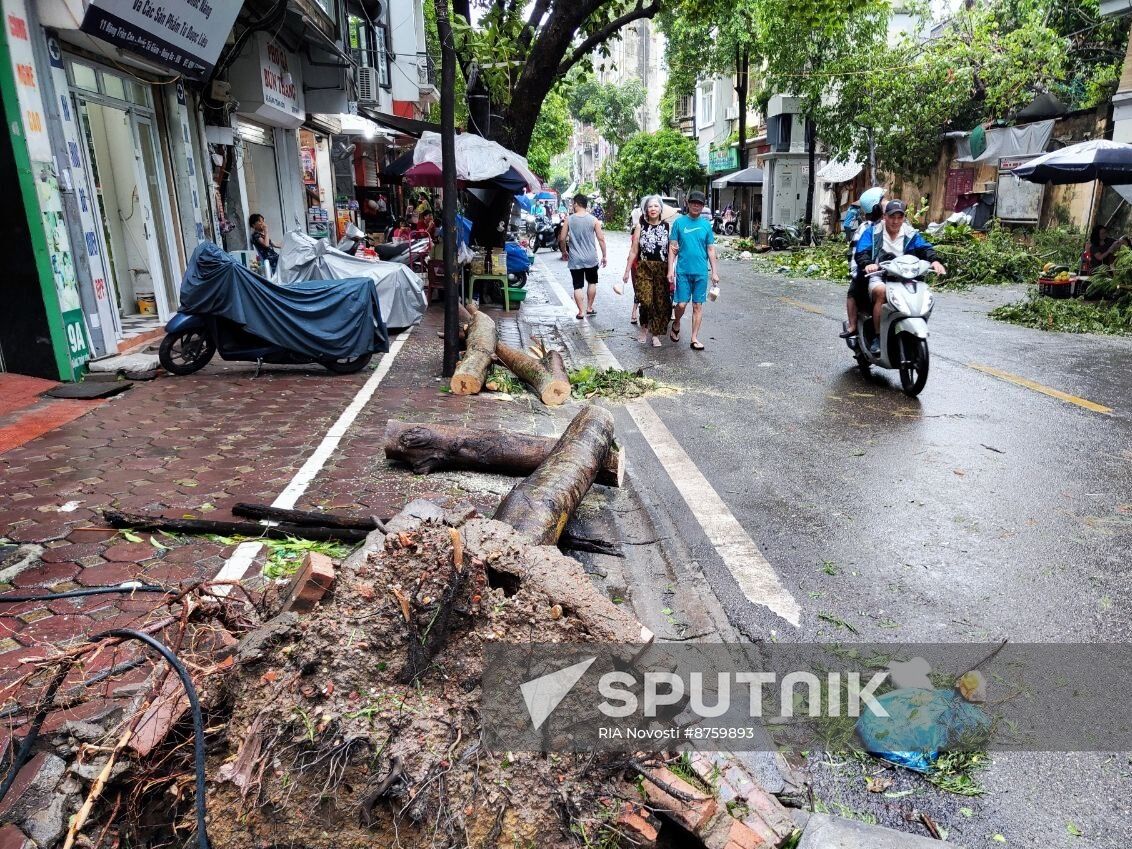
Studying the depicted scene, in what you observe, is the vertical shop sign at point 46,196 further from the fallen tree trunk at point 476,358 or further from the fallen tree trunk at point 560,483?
the fallen tree trunk at point 560,483

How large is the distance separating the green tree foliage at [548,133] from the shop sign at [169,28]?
120 ft

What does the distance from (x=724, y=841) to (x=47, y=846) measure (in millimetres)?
1844

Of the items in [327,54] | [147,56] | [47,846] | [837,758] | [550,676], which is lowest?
[837,758]

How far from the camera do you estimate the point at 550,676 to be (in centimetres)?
251

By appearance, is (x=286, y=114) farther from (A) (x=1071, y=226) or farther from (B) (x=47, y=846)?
(A) (x=1071, y=226)

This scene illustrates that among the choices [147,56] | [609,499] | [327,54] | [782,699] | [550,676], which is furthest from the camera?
[327,54]

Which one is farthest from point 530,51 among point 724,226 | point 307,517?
point 724,226

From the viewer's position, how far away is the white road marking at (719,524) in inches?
151

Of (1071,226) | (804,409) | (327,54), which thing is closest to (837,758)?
(804,409)

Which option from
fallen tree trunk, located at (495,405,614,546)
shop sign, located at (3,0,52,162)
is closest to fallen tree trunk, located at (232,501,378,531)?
fallen tree trunk, located at (495,405,614,546)

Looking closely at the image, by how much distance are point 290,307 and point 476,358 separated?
1994 millimetres

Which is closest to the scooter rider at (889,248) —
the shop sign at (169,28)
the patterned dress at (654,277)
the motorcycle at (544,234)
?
the patterned dress at (654,277)

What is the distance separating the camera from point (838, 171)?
111 ft

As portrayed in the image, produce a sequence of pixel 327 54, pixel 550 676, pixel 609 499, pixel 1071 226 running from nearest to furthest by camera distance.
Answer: pixel 550 676 < pixel 609 499 < pixel 327 54 < pixel 1071 226
